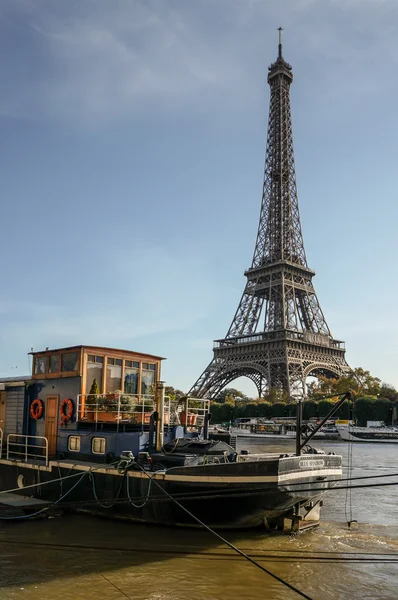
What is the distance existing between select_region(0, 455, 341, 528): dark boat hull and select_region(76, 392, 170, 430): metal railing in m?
1.59

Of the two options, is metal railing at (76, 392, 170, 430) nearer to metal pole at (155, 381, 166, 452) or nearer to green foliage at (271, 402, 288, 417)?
metal pole at (155, 381, 166, 452)

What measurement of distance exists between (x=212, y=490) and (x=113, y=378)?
5924 mm

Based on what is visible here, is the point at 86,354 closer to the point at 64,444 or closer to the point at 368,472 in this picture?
the point at 64,444

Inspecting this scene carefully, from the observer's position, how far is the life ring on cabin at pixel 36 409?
61.4 feet

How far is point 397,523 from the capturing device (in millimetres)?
17922

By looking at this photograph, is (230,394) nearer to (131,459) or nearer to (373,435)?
(373,435)

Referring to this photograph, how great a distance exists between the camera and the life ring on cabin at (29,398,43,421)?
18.7 m

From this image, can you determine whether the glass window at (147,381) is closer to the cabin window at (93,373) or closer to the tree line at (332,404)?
the cabin window at (93,373)

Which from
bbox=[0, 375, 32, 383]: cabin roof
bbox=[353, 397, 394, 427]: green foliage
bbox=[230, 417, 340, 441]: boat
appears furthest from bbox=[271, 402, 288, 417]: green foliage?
bbox=[0, 375, 32, 383]: cabin roof

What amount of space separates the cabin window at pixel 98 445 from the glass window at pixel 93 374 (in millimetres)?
1671

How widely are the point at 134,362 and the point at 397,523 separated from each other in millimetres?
9810

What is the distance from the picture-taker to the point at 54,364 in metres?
18.5

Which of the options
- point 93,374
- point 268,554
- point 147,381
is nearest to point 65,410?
point 93,374

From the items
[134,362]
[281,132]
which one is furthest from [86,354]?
[281,132]
